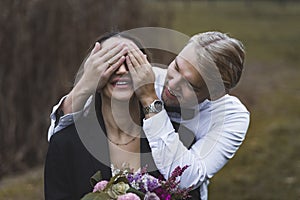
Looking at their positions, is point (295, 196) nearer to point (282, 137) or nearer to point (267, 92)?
point (282, 137)

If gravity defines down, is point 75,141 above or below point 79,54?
above

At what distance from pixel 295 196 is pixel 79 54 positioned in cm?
299

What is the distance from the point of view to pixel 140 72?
9.27ft

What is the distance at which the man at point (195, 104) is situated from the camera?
2846mm

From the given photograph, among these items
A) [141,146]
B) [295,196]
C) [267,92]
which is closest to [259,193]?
[295,196]

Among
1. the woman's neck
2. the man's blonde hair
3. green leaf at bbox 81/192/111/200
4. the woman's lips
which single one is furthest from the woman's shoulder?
the man's blonde hair

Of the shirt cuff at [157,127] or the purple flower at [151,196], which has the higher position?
the shirt cuff at [157,127]

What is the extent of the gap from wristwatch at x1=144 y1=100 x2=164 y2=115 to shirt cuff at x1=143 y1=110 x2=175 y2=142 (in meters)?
0.02

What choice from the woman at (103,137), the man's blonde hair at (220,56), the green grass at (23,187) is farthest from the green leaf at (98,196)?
the green grass at (23,187)

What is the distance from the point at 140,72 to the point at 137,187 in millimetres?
495

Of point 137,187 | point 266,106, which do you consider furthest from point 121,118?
point 266,106

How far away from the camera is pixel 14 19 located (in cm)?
716

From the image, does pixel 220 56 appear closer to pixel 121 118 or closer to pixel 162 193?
pixel 121 118

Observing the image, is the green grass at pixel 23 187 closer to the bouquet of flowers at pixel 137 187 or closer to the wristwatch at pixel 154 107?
the wristwatch at pixel 154 107
